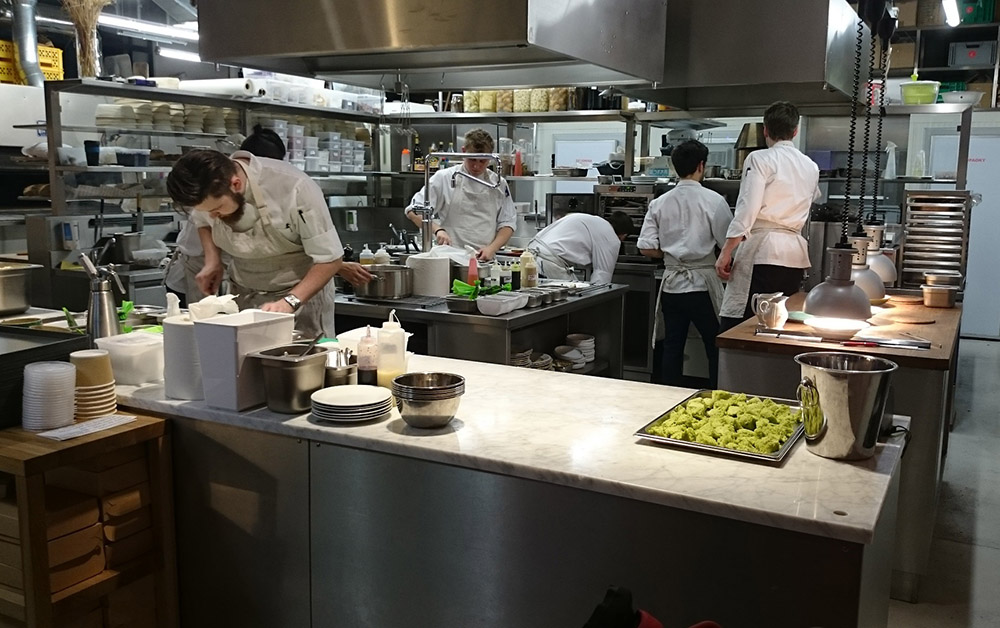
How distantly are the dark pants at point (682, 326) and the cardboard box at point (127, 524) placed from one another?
3924mm

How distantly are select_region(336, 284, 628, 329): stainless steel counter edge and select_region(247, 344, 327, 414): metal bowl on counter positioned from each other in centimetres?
178

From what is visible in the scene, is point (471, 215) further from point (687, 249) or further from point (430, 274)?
point (687, 249)

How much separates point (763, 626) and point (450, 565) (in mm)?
738

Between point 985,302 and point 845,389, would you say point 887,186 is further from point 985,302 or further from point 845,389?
point 845,389

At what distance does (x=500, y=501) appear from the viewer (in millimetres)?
2051

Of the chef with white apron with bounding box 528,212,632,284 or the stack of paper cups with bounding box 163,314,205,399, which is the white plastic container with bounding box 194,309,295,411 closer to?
the stack of paper cups with bounding box 163,314,205,399

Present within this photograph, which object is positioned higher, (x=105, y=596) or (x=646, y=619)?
(x=646, y=619)

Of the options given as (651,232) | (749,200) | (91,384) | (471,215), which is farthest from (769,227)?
(91,384)

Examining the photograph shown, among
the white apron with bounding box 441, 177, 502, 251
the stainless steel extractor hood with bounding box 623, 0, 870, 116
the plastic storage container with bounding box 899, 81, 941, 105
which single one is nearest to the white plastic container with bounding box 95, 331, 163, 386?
the stainless steel extractor hood with bounding box 623, 0, 870, 116

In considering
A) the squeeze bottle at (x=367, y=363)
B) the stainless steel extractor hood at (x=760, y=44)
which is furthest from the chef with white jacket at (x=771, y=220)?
the squeeze bottle at (x=367, y=363)

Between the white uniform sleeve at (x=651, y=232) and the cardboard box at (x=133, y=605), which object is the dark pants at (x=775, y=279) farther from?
the cardboard box at (x=133, y=605)

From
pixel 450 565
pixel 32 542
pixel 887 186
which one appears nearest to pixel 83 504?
pixel 32 542

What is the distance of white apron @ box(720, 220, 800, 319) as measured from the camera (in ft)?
17.2

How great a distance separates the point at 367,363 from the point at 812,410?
1.24 m
